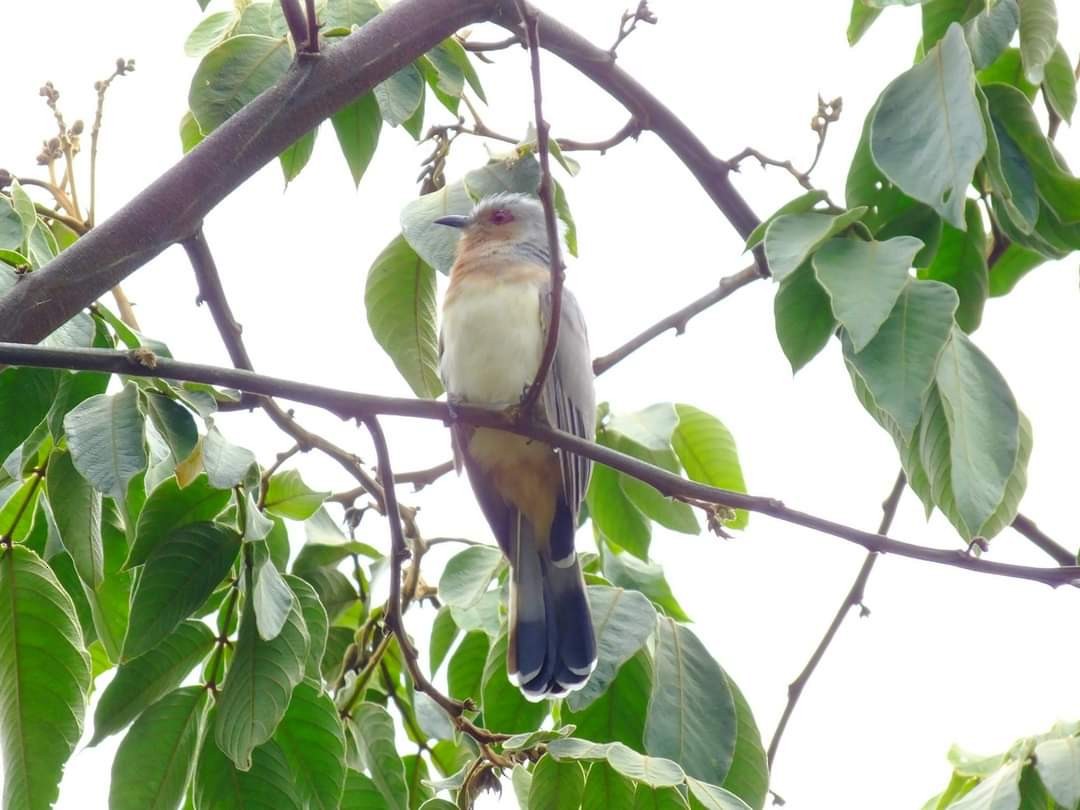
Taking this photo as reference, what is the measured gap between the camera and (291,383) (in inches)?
77.5

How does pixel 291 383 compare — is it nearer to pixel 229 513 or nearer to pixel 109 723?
→ pixel 229 513

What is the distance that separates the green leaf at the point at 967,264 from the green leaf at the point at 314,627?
4.49 ft

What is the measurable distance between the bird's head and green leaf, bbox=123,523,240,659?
2192mm

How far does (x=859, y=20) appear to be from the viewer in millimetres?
2652

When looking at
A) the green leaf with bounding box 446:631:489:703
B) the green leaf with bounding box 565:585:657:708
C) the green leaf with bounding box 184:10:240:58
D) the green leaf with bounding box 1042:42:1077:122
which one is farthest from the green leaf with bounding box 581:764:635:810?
the green leaf with bounding box 184:10:240:58

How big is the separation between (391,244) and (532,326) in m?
0.84

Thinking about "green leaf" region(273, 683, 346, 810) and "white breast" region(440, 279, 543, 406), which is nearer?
"green leaf" region(273, 683, 346, 810)

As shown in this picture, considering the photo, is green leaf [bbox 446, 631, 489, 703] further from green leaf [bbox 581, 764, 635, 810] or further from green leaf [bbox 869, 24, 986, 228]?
green leaf [bbox 869, 24, 986, 228]

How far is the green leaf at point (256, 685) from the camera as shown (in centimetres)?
221

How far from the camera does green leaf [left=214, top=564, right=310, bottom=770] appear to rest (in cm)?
221

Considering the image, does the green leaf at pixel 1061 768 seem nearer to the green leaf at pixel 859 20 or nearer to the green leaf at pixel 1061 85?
the green leaf at pixel 1061 85

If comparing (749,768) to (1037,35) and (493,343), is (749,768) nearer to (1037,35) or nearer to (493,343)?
(1037,35)

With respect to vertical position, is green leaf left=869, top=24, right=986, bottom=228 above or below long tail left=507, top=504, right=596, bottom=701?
above

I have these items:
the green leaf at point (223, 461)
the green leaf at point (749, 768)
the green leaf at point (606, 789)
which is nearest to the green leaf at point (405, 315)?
the green leaf at point (223, 461)
